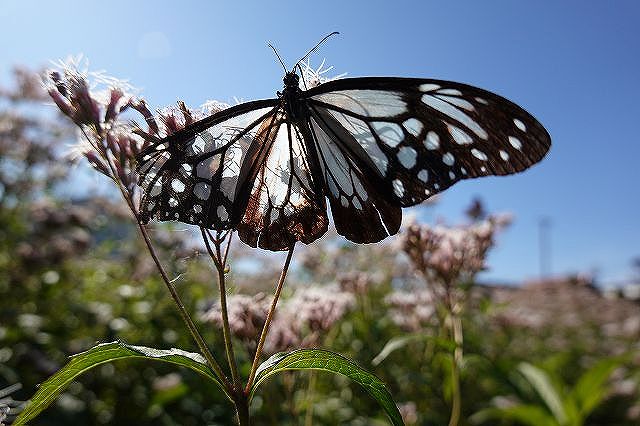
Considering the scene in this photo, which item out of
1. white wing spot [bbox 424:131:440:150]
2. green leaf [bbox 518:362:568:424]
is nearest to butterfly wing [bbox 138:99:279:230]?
white wing spot [bbox 424:131:440:150]

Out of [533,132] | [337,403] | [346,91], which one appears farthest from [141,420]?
[533,132]

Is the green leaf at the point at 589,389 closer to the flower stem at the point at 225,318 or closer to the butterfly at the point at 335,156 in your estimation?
the butterfly at the point at 335,156

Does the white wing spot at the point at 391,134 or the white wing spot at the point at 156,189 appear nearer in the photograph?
the white wing spot at the point at 156,189

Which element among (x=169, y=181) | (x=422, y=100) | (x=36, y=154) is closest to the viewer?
(x=169, y=181)

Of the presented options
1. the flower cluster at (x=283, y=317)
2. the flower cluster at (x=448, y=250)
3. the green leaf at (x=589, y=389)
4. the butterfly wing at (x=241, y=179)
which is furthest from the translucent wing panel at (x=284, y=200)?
the green leaf at (x=589, y=389)

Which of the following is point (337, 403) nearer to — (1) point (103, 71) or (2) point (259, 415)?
(2) point (259, 415)

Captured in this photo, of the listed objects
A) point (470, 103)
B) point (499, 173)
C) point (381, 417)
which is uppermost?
point (470, 103)

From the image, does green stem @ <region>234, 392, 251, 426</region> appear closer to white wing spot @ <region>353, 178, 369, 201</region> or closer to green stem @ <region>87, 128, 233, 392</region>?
green stem @ <region>87, 128, 233, 392</region>

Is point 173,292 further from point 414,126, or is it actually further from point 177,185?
point 414,126
